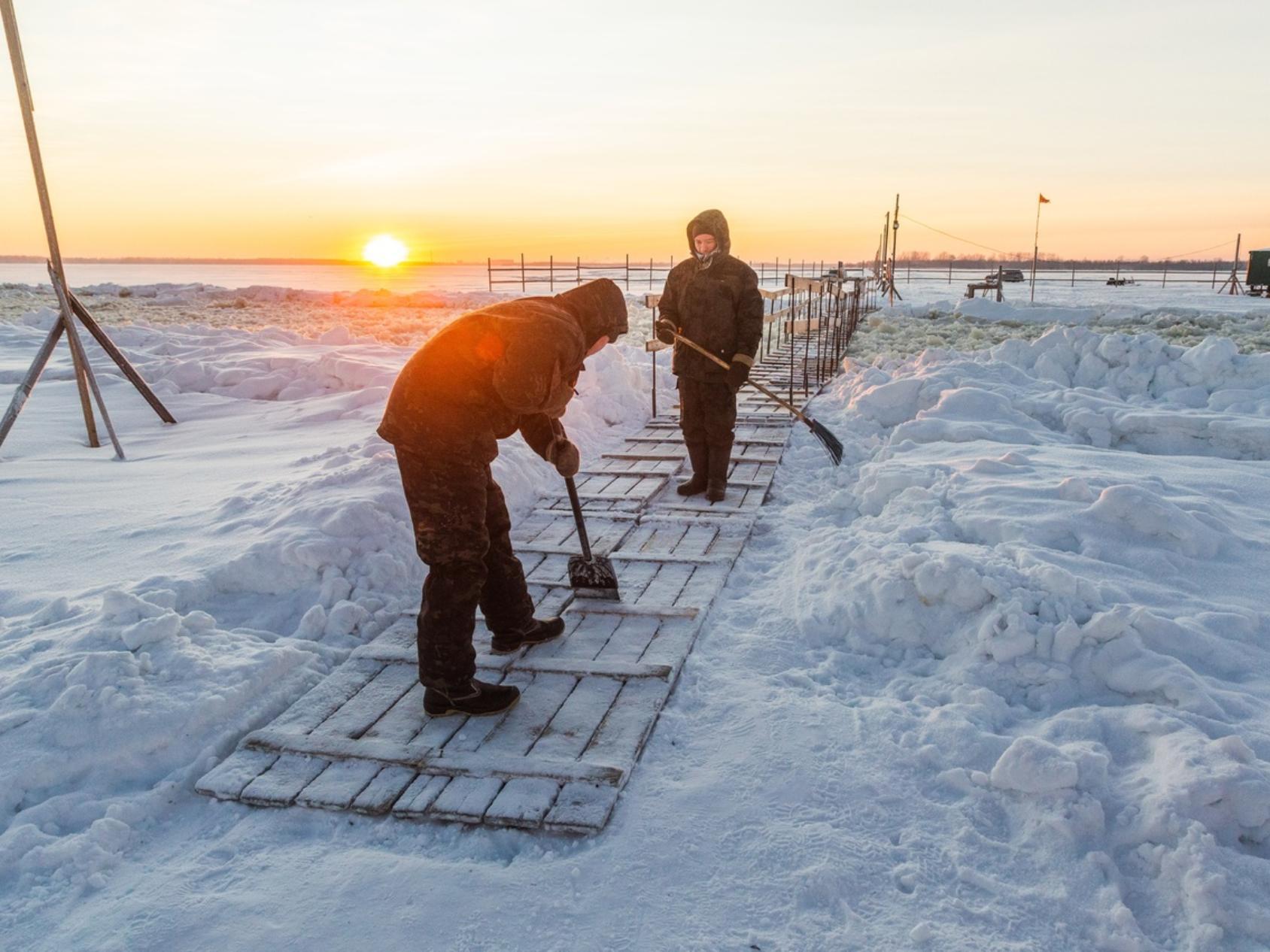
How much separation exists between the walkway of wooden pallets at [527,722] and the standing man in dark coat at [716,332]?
3.47 feet

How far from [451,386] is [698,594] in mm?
1767

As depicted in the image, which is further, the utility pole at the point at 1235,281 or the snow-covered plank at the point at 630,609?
the utility pole at the point at 1235,281

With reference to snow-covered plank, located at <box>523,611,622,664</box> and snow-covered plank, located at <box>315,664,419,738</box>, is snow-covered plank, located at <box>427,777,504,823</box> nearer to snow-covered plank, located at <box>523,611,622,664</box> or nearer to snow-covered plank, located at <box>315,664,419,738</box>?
snow-covered plank, located at <box>315,664,419,738</box>

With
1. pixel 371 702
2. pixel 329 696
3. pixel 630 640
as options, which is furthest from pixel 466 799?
pixel 630 640

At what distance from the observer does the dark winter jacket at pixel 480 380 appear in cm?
286

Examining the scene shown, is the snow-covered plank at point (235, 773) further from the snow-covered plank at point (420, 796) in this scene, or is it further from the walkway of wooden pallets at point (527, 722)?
the snow-covered plank at point (420, 796)

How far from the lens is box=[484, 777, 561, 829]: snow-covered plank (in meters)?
2.49

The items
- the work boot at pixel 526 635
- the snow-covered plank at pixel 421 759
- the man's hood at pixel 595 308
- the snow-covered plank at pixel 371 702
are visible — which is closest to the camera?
the snow-covered plank at pixel 421 759

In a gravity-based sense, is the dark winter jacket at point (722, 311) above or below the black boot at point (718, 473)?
above

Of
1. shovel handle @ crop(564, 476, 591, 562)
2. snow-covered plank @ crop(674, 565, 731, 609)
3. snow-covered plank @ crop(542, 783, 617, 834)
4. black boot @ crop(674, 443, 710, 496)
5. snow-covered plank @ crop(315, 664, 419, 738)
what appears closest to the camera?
snow-covered plank @ crop(542, 783, 617, 834)

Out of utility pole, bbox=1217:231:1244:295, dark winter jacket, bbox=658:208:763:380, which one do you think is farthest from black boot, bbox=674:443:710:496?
utility pole, bbox=1217:231:1244:295

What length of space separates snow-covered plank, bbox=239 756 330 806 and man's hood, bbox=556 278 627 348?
1831 mm

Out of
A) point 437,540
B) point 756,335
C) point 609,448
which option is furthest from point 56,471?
point 756,335

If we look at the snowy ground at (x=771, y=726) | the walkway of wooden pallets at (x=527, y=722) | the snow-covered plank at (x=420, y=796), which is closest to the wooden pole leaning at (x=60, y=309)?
the snowy ground at (x=771, y=726)
